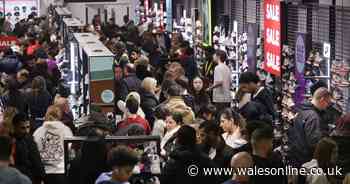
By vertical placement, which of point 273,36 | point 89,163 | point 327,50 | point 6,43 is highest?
point 273,36

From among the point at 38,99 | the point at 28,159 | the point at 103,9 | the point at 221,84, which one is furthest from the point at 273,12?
the point at 103,9

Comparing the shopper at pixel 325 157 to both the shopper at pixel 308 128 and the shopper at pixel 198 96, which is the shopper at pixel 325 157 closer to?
the shopper at pixel 308 128

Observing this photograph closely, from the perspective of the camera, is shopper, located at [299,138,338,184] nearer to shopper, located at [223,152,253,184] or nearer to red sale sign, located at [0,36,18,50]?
shopper, located at [223,152,253,184]

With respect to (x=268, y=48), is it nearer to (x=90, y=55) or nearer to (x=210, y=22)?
(x=90, y=55)

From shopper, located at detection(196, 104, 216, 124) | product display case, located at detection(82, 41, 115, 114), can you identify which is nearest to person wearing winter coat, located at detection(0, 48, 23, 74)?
product display case, located at detection(82, 41, 115, 114)

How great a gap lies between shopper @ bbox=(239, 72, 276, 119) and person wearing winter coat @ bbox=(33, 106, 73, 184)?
2652mm

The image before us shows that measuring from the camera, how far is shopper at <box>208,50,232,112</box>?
15.5 m

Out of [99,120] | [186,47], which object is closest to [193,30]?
[186,47]

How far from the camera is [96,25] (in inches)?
1067

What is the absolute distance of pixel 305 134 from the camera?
10.1 m

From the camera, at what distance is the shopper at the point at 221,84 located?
15.5 meters

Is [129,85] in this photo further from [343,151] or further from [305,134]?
[343,151]

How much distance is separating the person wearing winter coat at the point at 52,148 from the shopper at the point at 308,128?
2445 millimetres

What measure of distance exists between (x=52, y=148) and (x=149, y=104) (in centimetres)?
260
